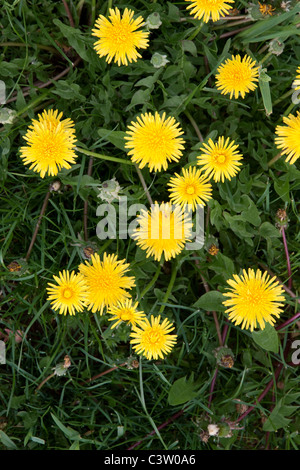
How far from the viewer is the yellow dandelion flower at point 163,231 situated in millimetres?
1500

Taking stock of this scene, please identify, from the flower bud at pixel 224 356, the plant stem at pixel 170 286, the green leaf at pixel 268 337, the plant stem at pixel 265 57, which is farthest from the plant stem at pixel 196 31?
the flower bud at pixel 224 356

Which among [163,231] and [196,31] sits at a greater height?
[196,31]

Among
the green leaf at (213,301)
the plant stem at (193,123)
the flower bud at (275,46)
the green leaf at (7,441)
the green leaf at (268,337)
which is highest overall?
the flower bud at (275,46)

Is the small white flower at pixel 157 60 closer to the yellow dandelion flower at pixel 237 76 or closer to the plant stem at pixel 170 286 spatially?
the yellow dandelion flower at pixel 237 76

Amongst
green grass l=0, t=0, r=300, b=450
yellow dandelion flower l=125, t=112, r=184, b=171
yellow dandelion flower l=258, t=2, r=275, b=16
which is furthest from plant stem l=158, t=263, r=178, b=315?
yellow dandelion flower l=258, t=2, r=275, b=16

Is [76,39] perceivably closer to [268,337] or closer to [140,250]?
[140,250]

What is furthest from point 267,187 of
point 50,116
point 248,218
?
point 50,116

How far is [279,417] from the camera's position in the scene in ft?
5.74

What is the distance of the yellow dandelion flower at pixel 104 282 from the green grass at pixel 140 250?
0.12m

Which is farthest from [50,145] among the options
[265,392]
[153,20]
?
[265,392]

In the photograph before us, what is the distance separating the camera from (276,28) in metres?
1.65

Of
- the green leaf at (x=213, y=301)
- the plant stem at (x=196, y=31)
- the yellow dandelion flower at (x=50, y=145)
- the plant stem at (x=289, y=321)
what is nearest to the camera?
the yellow dandelion flower at (x=50, y=145)

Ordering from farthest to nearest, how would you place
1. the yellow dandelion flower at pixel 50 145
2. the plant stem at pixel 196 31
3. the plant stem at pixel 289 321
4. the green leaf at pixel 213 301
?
the plant stem at pixel 289 321 < the green leaf at pixel 213 301 < the plant stem at pixel 196 31 < the yellow dandelion flower at pixel 50 145

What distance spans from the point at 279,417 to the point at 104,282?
96 centimetres
